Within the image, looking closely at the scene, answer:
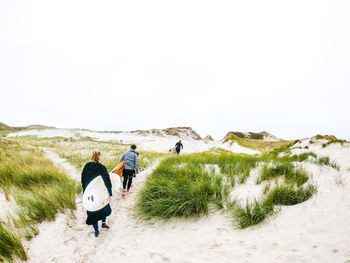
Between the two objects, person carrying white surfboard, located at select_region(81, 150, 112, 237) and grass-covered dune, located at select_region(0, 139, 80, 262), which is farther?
person carrying white surfboard, located at select_region(81, 150, 112, 237)

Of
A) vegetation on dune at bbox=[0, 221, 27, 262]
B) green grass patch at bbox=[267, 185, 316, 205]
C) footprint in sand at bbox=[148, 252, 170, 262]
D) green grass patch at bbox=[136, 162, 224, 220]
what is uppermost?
green grass patch at bbox=[267, 185, 316, 205]

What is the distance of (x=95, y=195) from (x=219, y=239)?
9.13ft

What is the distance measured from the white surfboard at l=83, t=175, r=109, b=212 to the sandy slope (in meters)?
0.73

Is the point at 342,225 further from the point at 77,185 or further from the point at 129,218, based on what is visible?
the point at 77,185

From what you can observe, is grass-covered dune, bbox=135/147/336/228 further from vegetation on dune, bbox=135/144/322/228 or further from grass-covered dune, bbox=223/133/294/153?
grass-covered dune, bbox=223/133/294/153

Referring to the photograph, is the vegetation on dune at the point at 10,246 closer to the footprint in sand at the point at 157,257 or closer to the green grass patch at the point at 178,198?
the green grass patch at the point at 178,198

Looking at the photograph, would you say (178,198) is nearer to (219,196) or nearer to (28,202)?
(219,196)

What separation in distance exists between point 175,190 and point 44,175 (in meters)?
5.48

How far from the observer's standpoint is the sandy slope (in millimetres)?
2213

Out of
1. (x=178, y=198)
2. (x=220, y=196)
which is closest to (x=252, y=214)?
(x=220, y=196)

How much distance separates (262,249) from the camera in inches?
93.2

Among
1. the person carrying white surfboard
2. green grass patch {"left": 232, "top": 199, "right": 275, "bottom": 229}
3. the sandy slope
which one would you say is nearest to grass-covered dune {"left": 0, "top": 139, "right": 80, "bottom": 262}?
the sandy slope

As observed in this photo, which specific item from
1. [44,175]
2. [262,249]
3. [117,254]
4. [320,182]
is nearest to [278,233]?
[262,249]

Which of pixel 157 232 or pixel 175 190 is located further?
pixel 175 190
